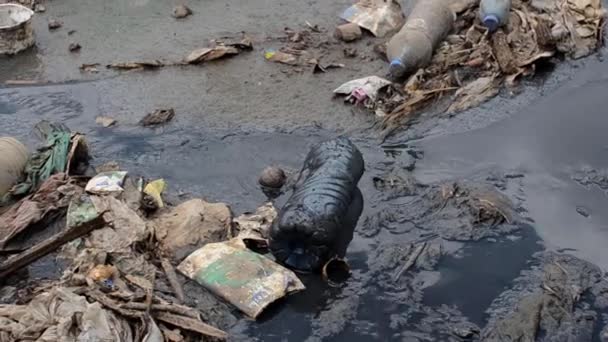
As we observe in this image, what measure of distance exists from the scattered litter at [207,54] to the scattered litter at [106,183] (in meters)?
2.46

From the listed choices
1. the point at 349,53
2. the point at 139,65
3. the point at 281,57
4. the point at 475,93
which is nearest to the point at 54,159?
the point at 139,65

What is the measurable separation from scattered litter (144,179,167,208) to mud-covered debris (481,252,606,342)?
2.96m

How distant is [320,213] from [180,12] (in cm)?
500

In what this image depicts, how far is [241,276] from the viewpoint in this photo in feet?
17.2

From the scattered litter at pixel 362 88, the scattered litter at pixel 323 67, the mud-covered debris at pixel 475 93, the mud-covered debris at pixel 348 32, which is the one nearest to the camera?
the mud-covered debris at pixel 475 93

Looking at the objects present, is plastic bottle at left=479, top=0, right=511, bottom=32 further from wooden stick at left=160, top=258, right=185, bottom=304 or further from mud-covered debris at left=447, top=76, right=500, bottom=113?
wooden stick at left=160, top=258, right=185, bottom=304

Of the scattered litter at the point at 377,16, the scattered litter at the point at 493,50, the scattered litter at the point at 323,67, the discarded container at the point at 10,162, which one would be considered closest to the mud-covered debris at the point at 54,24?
the discarded container at the point at 10,162

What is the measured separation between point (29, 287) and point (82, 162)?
1.84 meters

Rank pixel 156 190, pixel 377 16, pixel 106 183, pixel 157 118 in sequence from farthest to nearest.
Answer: pixel 377 16 → pixel 157 118 → pixel 156 190 → pixel 106 183

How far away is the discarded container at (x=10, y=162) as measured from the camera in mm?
6219

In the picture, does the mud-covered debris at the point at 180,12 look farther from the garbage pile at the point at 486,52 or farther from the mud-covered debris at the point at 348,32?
the garbage pile at the point at 486,52

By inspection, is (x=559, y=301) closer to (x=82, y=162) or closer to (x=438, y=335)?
(x=438, y=335)

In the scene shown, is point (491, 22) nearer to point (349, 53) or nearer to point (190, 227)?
point (349, 53)

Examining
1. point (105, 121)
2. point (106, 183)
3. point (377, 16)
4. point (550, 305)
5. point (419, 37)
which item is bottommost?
point (105, 121)
